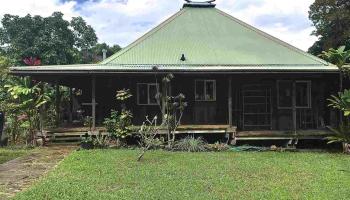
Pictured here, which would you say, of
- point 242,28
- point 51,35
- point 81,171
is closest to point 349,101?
point 242,28

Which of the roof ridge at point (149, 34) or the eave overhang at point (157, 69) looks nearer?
the eave overhang at point (157, 69)

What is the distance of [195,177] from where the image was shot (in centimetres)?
1019

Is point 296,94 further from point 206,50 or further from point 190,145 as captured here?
point 190,145

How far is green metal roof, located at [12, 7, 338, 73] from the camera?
1697cm

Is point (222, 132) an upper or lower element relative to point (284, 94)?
lower

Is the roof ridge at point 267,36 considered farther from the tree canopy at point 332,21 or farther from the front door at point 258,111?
the tree canopy at point 332,21

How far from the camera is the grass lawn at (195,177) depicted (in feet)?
27.8

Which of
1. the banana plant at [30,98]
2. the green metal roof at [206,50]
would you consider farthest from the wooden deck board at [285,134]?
the banana plant at [30,98]

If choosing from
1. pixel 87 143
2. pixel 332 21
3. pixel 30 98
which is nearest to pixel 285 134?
pixel 87 143

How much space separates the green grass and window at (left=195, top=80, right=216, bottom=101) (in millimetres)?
6948

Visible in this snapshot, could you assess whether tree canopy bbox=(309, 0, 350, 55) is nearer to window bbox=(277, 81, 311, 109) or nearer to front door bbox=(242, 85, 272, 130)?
window bbox=(277, 81, 311, 109)

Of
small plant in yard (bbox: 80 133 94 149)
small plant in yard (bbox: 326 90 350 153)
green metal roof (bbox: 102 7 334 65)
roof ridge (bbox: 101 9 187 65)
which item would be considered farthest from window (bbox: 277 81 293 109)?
small plant in yard (bbox: 80 133 94 149)

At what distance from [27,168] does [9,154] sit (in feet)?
12.4

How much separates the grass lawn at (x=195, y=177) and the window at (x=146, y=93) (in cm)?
427
